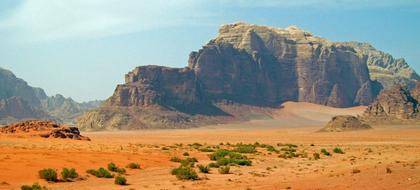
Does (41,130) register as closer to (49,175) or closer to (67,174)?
(67,174)

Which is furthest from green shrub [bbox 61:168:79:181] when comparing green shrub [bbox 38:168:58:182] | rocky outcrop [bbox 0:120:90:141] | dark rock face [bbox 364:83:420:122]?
dark rock face [bbox 364:83:420:122]

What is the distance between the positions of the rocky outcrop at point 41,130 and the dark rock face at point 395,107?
338ft

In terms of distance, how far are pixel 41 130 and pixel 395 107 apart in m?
111

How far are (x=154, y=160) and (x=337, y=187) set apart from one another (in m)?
18.5

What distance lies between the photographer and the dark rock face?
155125mm

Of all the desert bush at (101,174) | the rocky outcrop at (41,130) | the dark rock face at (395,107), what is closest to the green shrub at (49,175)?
the desert bush at (101,174)

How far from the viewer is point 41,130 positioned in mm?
79312

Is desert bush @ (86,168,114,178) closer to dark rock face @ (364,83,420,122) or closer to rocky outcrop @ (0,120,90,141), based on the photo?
rocky outcrop @ (0,120,90,141)

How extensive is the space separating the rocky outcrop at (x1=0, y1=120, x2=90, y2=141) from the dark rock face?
103m

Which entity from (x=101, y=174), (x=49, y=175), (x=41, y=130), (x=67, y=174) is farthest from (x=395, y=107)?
(x=49, y=175)

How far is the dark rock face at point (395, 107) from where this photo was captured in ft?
509

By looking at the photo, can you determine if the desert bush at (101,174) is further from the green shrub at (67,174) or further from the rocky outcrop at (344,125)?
the rocky outcrop at (344,125)

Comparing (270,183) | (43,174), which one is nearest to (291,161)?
(270,183)

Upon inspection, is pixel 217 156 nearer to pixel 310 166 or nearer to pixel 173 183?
pixel 310 166
